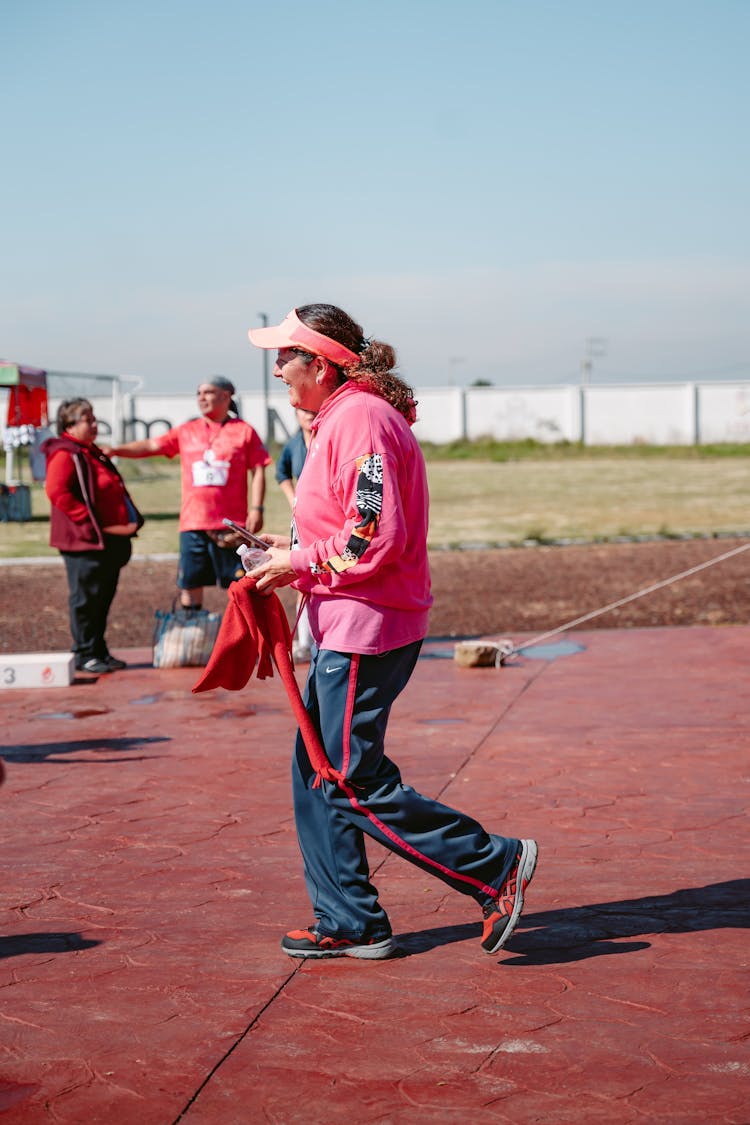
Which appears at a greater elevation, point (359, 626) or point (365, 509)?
point (365, 509)

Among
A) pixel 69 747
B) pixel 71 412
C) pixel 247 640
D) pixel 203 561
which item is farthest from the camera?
pixel 203 561

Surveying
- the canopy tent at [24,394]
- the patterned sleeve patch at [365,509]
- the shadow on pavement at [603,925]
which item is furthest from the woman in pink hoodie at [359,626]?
the canopy tent at [24,394]

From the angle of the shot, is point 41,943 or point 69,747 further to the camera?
point 69,747

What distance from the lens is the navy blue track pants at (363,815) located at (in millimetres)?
3807

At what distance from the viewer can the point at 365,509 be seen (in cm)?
366

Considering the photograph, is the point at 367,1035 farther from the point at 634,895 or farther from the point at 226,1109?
the point at 634,895

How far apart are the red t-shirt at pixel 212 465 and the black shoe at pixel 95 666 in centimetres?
111

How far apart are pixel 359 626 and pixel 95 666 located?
5763mm

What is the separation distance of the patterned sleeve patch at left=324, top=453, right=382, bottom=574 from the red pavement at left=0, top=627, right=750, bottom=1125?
1.16 m

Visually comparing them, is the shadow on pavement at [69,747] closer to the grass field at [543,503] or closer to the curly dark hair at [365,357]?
the curly dark hair at [365,357]

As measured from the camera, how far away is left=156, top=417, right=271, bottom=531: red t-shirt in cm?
884

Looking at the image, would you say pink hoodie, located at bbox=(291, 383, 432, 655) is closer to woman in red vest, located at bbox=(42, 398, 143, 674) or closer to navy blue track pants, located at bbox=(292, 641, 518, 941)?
navy blue track pants, located at bbox=(292, 641, 518, 941)

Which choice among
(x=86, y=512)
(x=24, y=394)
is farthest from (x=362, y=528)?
(x=24, y=394)

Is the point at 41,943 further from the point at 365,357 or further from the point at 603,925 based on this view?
the point at 365,357
